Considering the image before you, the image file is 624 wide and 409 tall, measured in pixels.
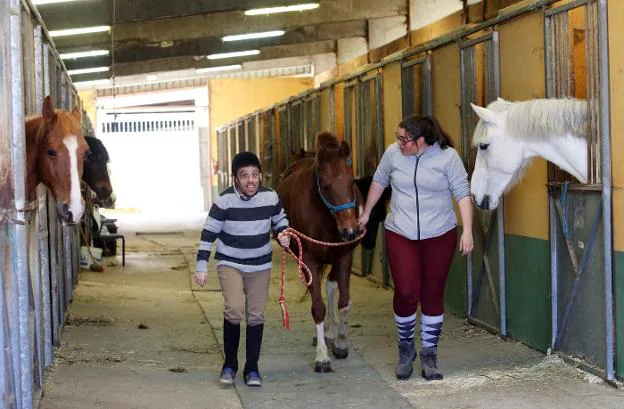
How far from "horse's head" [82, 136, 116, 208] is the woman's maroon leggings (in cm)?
342

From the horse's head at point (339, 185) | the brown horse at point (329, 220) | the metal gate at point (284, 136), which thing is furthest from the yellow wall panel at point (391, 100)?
the metal gate at point (284, 136)

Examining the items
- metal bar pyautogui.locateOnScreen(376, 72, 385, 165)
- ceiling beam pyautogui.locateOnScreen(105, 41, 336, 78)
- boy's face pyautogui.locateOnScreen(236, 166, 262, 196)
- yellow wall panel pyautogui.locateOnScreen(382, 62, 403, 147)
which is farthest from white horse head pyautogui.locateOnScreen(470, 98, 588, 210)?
ceiling beam pyautogui.locateOnScreen(105, 41, 336, 78)

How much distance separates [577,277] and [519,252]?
867mm

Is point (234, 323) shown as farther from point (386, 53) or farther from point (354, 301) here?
point (386, 53)

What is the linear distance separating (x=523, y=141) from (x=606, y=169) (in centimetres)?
50

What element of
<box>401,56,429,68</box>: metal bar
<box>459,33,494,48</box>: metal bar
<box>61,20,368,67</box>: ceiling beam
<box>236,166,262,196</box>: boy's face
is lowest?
<box>236,166,262,196</box>: boy's face

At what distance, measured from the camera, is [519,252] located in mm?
5871

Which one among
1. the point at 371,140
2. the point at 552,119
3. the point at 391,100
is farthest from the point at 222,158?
the point at 552,119

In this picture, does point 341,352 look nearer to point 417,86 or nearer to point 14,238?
point 14,238

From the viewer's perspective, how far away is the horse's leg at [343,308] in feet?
18.8

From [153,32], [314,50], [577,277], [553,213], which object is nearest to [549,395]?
[577,277]

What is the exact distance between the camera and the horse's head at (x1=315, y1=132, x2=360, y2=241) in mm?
5219

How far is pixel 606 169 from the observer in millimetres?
4602

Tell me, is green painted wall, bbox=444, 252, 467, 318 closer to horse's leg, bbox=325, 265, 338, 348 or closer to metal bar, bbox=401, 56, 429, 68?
horse's leg, bbox=325, 265, 338, 348
